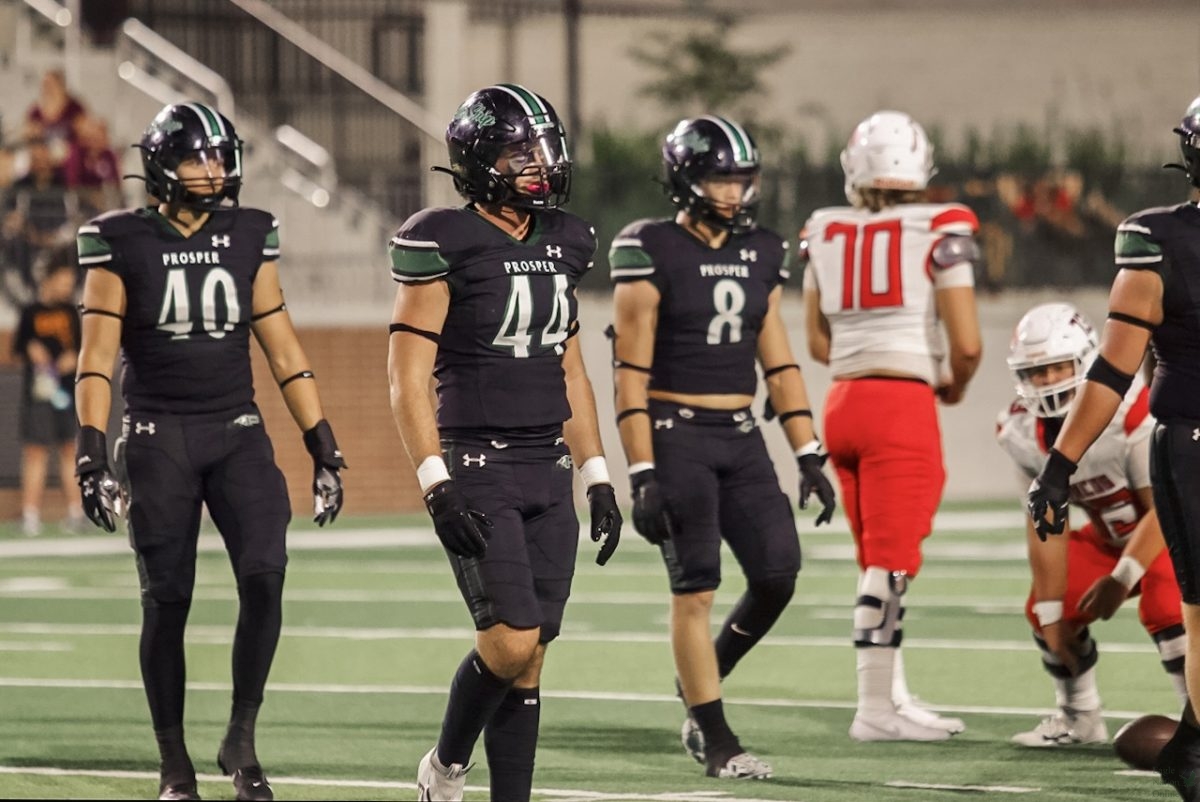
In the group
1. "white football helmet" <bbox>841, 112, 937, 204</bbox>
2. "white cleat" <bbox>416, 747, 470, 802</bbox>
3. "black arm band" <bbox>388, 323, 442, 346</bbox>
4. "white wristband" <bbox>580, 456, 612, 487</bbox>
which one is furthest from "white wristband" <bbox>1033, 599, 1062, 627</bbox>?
"black arm band" <bbox>388, 323, 442, 346</bbox>

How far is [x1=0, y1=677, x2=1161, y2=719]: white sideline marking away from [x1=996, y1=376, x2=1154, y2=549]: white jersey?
0.94 meters

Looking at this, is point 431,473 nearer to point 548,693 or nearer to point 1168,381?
point 1168,381

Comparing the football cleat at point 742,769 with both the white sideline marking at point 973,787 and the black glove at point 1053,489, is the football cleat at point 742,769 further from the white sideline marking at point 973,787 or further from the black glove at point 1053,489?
the black glove at point 1053,489

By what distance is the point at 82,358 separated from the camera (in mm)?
6262

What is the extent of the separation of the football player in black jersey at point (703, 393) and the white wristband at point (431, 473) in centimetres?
139

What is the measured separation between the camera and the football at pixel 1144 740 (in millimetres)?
6430

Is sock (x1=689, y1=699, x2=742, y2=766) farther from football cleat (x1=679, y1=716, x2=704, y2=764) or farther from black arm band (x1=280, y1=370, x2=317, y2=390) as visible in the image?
black arm band (x1=280, y1=370, x2=317, y2=390)

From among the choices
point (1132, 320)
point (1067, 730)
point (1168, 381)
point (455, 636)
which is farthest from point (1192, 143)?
point (455, 636)

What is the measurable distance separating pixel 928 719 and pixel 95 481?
9.31ft

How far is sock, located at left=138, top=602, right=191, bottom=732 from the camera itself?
243 inches

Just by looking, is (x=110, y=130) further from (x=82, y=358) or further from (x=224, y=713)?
(x=82, y=358)

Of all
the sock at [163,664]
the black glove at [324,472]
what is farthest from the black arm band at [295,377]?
the sock at [163,664]

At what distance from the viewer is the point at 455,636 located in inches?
401

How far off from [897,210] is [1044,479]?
1.98 m
